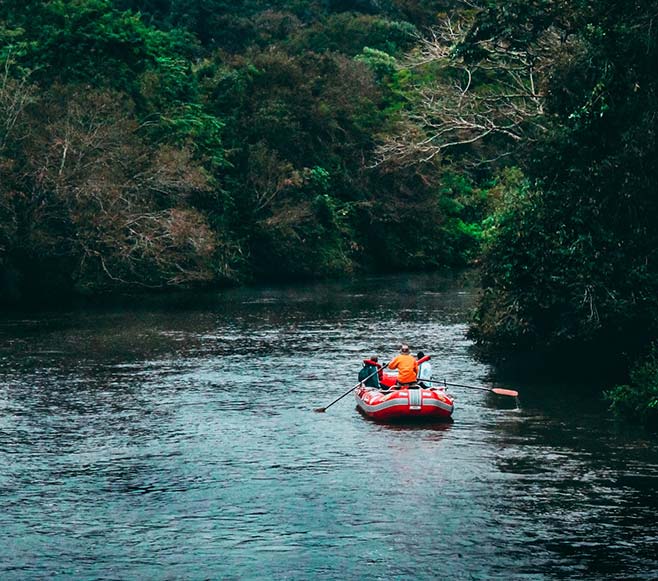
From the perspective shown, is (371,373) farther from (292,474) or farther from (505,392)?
Result: (292,474)

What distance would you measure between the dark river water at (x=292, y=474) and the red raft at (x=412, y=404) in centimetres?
37

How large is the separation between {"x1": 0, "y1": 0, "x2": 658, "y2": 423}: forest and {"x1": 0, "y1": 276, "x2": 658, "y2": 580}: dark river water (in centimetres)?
332

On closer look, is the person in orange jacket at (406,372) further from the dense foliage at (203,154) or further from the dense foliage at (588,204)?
the dense foliage at (203,154)

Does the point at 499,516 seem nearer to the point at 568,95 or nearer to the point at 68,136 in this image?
the point at 568,95

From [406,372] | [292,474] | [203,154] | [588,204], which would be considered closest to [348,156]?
[203,154]

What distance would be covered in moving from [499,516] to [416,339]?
73.9 feet

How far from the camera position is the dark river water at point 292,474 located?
1889 cm

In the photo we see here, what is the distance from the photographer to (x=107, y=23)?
6388 centimetres

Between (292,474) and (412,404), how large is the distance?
18.2 feet

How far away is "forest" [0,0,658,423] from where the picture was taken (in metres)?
30.7

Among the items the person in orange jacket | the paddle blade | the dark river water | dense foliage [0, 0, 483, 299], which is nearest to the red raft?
the dark river water

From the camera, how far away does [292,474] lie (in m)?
24.2

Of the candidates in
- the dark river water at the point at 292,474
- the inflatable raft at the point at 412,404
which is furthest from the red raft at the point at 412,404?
the dark river water at the point at 292,474

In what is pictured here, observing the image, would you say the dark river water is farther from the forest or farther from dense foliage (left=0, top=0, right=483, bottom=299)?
dense foliage (left=0, top=0, right=483, bottom=299)
